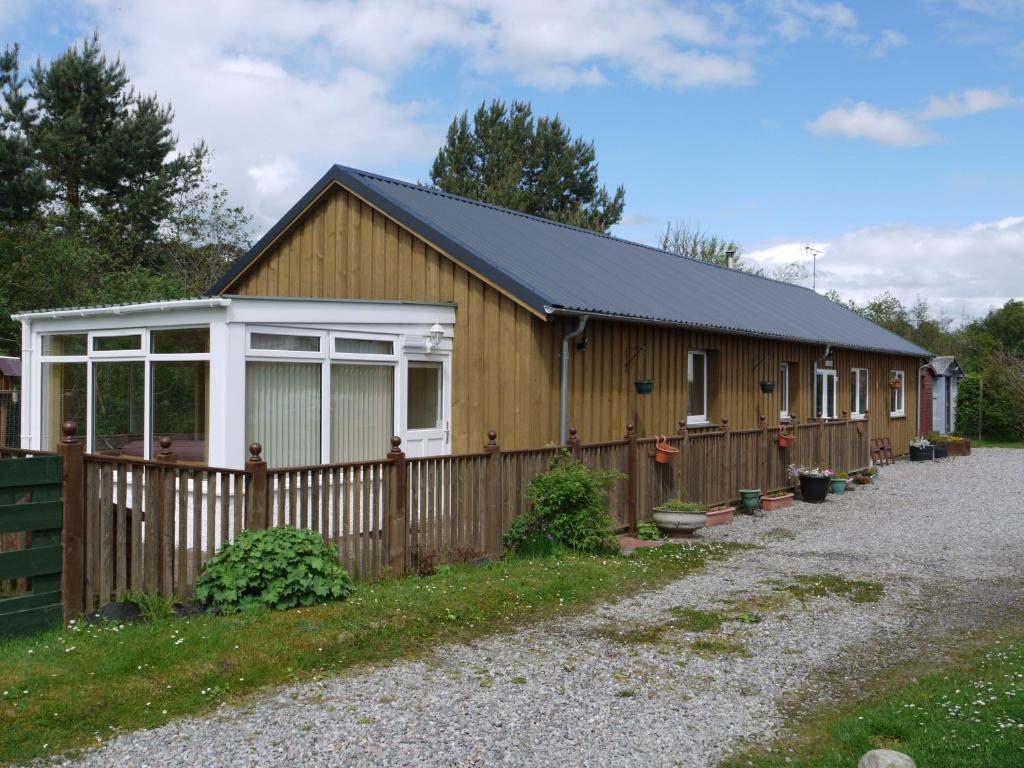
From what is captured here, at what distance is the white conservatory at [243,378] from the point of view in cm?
927

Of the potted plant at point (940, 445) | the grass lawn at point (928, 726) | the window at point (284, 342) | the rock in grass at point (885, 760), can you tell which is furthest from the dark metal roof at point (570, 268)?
the rock in grass at point (885, 760)

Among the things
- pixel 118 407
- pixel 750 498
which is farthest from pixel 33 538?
pixel 750 498

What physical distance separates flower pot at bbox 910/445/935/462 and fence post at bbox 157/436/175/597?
73.0 feet

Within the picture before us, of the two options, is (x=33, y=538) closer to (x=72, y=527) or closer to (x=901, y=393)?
(x=72, y=527)

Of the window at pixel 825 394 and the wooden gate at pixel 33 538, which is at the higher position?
the window at pixel 825 394

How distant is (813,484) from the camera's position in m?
14.8

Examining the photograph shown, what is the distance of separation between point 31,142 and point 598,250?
18566mm

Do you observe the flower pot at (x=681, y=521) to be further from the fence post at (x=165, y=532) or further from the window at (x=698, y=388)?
the fence post at (x=165, y=532)

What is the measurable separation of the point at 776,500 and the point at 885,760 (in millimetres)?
10535

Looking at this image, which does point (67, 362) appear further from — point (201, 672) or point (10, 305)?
point (10, 305)

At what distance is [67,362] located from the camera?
11156 mm

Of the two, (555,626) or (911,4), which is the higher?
(911,4)

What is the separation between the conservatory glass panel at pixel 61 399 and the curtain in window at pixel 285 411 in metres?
2.74

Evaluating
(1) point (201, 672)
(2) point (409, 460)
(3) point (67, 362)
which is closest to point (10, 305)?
(3) point (67, 362)
